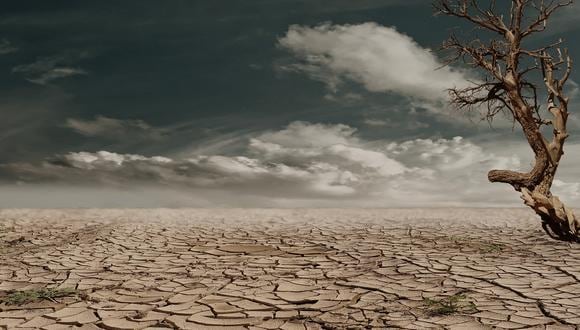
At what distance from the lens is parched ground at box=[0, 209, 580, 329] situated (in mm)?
3592

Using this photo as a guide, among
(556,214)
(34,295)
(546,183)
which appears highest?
(546,183)

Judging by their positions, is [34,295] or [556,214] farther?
[556,214]

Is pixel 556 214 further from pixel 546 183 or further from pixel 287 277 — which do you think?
pixel 287 277

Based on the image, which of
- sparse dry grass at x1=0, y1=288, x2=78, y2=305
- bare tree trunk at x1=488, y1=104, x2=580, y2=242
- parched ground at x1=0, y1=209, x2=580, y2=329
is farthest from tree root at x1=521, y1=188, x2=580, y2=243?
sparse dry grass at x1=0, y1=288, x2=78, y2=305

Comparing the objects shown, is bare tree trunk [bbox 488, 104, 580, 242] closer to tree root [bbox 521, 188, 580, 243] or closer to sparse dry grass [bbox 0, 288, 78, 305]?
tree root [bbox 521, 188, 580, 243]

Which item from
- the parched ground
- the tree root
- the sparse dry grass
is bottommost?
the sparse dry grass

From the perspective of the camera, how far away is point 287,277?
4820 millimetres

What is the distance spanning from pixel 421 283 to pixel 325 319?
128 centimetres

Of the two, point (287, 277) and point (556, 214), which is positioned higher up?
point (556, 214)

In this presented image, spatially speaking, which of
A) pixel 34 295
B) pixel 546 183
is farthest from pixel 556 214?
pixel 34 295

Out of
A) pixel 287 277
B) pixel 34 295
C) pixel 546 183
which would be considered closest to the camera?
pixel 34 295

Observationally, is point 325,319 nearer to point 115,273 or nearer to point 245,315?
point 245,315

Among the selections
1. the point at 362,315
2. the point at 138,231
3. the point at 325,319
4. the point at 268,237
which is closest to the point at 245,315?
the point at 325,319

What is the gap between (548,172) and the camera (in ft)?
23.0
